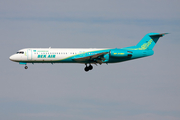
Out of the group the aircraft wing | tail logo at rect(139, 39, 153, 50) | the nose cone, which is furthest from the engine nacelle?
the nose cone

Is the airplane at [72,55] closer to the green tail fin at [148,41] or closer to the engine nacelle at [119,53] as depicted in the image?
the engine nacelle at [119,53]

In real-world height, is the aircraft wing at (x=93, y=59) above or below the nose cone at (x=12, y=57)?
below

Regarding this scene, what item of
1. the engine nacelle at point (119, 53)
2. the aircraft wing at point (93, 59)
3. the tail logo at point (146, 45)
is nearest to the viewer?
the aircraft wing at point (93, 59)

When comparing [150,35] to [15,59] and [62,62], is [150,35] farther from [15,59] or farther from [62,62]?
[15,59]

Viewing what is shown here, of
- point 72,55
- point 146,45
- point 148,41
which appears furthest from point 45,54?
point 148,41

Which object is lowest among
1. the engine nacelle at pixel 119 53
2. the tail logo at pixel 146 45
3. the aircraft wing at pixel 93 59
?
the aircraft wing at pixel 93 59

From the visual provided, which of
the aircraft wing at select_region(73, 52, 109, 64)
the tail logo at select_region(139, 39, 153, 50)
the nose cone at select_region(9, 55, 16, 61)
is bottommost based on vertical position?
the aircraft wing at select_region(73, 52, 109, 64)

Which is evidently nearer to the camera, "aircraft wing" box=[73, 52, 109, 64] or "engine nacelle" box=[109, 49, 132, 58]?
"aircraft wing" box=[73, 52, 109, 64]

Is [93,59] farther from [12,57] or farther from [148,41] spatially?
[12,57]

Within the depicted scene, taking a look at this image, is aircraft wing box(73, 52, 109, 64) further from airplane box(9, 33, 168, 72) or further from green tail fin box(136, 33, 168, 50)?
green tail fin box(136, 33, 168, 50)

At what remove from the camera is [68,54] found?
218ft

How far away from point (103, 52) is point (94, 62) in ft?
10.7

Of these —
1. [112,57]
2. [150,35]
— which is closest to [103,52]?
[112,57]

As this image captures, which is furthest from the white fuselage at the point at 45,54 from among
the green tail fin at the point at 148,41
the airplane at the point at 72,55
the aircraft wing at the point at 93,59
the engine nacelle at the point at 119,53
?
the green tail fin at the point at 148,41
